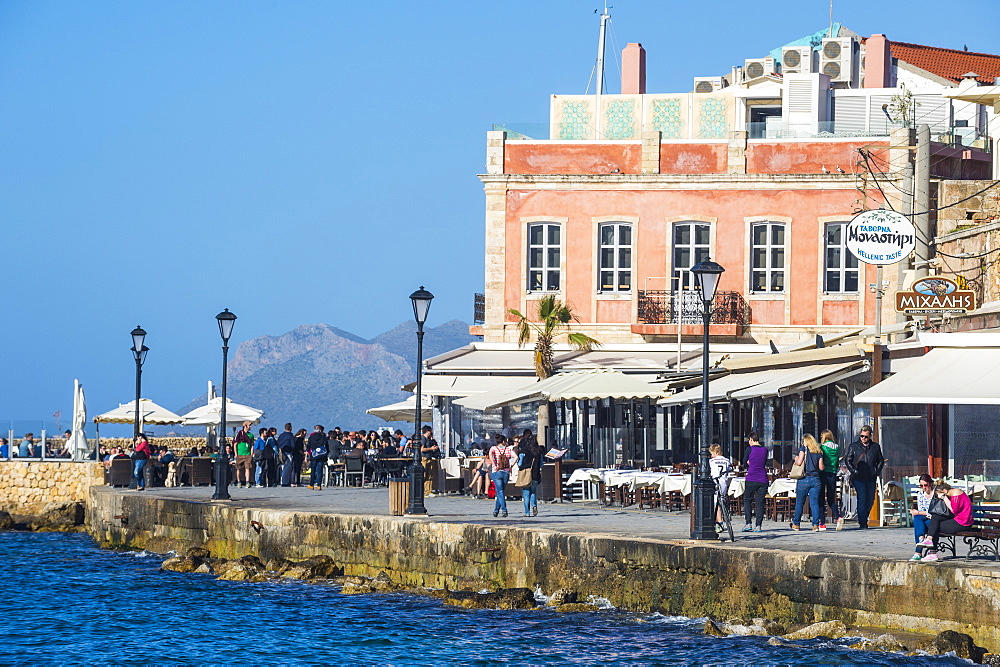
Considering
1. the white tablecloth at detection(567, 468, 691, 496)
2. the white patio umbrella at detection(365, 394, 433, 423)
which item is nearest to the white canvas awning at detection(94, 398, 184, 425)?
the white patio umbrella at detection(365, 394, 433, 423)

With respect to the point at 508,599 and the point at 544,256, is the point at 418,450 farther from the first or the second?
the point at 544,256

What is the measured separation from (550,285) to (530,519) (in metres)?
14.8

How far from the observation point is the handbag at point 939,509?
15.5 metres

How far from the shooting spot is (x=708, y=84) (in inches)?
2005

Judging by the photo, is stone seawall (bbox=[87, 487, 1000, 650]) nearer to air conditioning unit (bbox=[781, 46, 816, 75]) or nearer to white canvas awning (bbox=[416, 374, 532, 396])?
white canvas awning (bbox=[416, 374, 532, 396])

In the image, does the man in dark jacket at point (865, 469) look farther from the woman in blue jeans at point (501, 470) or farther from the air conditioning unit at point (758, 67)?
the air conditioning unit at point (758, 67)

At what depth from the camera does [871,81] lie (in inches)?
1789

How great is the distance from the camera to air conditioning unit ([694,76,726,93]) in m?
50.7

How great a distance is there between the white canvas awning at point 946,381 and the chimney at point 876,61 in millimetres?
26228

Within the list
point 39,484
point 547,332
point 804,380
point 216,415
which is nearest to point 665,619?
point 804,380

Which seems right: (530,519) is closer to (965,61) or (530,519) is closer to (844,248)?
(844,248)

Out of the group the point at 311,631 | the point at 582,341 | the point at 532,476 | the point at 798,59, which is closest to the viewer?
the point at 311,631

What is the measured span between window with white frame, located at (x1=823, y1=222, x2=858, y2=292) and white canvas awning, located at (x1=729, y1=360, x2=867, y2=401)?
517 inches

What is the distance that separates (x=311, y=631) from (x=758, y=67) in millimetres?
34644
